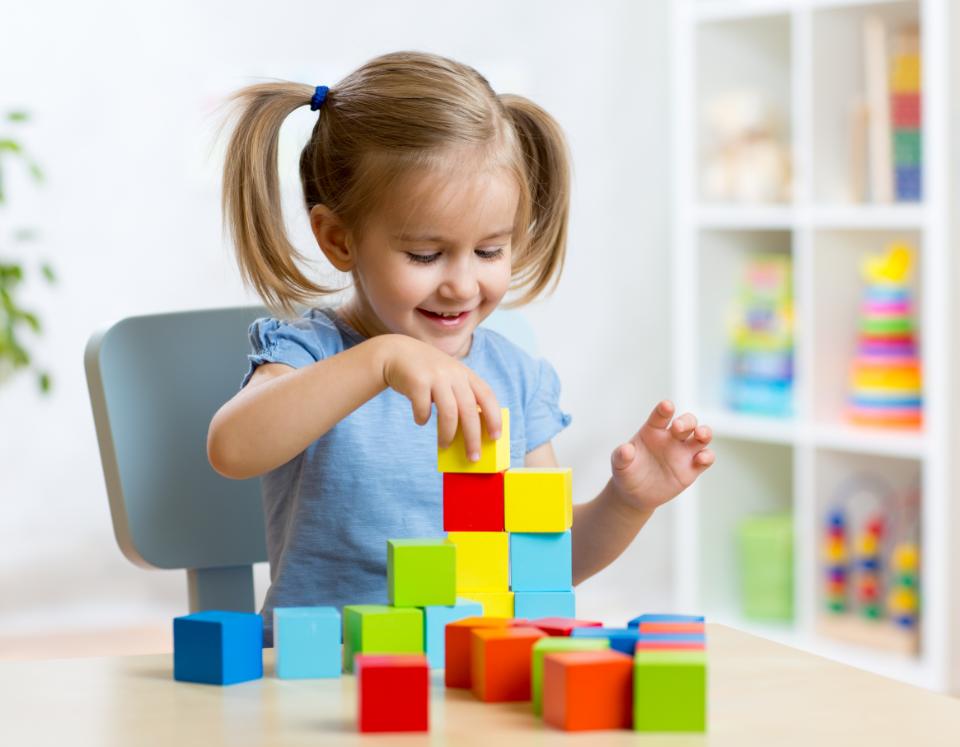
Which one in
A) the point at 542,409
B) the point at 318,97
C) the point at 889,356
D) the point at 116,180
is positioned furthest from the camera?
the point at 116,180

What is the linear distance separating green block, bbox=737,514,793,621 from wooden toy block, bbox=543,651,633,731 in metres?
2.22

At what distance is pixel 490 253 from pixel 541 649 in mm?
487

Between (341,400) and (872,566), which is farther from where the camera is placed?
(872,566)

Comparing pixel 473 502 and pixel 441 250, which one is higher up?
pixel 441 250

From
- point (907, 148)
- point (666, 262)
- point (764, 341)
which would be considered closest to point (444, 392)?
point (907, 148)

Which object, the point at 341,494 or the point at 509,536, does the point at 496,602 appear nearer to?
the point at 509,536

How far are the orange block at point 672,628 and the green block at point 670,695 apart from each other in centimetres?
8

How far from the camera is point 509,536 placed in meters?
0.81

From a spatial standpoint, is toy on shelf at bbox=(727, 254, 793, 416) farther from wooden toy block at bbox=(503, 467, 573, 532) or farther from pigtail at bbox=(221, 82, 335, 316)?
wooden toy block at bbox=(503, 467, 573, 532)

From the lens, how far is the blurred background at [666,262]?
2.46m

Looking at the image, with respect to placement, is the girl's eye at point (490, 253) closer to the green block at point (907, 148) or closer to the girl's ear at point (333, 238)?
the girl's ear at point (333, 238)

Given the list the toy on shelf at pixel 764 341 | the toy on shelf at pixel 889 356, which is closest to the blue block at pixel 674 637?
the toy on shelf at pixel 889 356

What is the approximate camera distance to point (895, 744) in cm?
61

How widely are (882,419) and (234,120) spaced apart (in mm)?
1625
